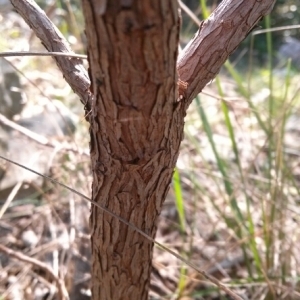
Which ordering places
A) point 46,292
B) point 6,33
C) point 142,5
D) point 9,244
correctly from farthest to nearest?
point 6,33, point 9,244, point 46,292, point 142,5

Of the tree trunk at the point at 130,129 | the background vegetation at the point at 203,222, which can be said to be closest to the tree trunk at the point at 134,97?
the tree trunk at the point at 130,129

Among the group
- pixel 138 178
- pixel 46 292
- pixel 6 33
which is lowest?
pixel 46 292

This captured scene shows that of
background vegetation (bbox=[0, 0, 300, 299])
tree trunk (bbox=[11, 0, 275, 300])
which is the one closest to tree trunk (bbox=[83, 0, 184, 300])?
tree trunk (bbox=[11, 0, 275, 300])

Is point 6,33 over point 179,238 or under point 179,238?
over

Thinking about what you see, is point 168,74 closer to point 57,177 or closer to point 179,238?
point 57,177

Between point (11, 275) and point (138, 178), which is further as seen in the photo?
point (11, 275)

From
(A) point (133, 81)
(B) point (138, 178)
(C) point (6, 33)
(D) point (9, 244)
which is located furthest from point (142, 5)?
(C) point (6, 33)

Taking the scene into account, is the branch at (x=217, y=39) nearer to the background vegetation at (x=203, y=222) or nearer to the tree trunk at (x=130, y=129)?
the tree trunk at (x=130, y=129)
